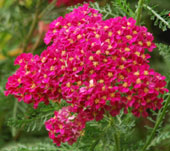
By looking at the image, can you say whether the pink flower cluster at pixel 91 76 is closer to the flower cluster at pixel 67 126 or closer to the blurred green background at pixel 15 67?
the flower cluster at pixel 67 126

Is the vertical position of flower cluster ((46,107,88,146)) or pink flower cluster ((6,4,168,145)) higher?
pink flower cluster ((6,4,168,145))

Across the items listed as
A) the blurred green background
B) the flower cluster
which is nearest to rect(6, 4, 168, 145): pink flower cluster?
the flower cluster

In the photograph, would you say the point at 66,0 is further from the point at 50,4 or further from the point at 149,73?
the point at 149,73

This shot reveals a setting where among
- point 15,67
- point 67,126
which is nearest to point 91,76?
point 67,126

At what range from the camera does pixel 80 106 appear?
3.62 feet

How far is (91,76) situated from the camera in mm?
1112

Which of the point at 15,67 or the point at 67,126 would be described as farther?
the point at 15,67

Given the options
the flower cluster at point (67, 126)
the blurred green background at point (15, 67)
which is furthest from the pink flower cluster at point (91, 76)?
the blurred green background at point (15, 67)

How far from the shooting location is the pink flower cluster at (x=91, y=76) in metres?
1.08

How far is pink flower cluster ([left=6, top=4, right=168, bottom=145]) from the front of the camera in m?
1.08

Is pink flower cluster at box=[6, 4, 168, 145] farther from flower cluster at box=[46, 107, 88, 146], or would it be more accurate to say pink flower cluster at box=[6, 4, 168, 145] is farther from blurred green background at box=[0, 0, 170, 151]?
blurred green background at box=[0, 0, 170, 151]

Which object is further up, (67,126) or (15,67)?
(15,67)

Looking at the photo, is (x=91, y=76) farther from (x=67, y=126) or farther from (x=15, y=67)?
(x=15, y=67)

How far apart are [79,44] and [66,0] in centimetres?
86
